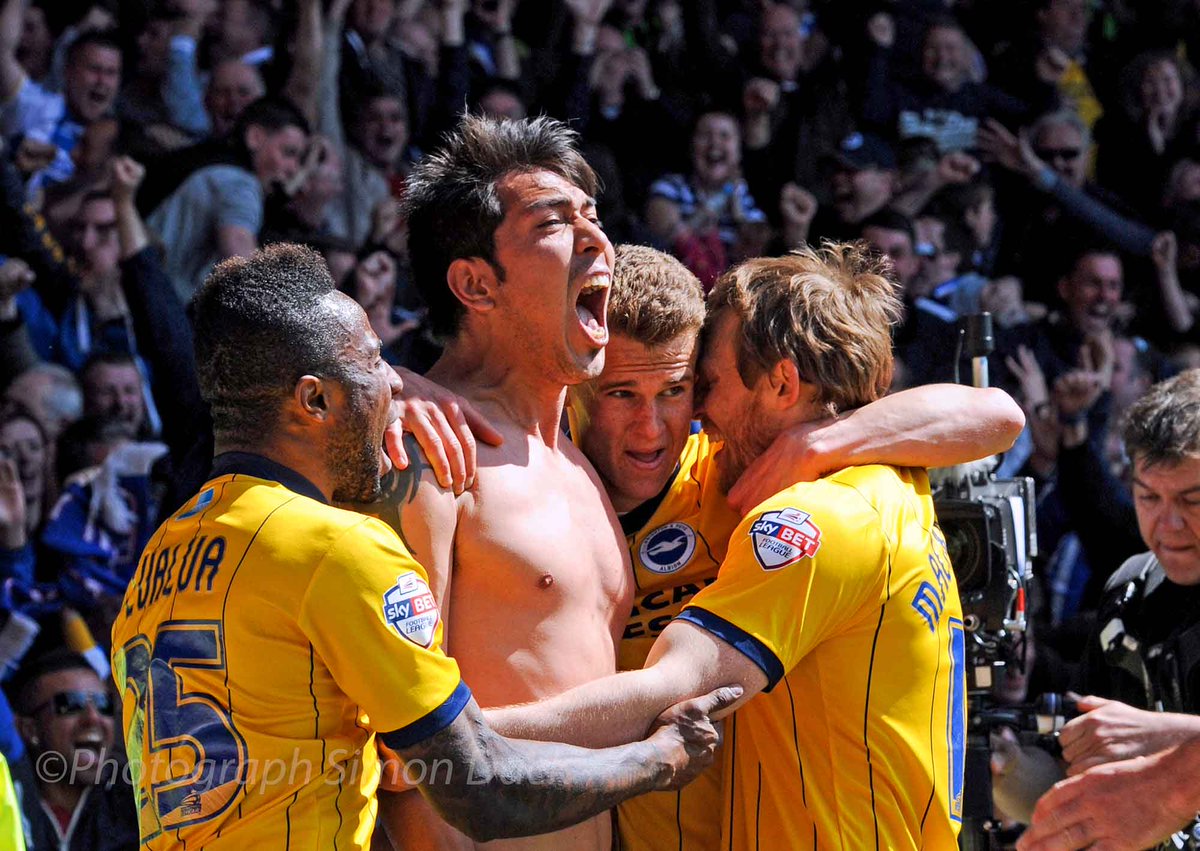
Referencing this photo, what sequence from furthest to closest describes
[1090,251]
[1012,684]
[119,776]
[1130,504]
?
1. [1090,251]
2. [1130,504]
3. [1012,684]
4. [119,776]

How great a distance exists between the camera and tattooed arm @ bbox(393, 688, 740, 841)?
7.36 ft

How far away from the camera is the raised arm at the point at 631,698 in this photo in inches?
97.2

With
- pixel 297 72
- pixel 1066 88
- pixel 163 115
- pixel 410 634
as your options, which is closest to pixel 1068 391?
pixel 1066 88

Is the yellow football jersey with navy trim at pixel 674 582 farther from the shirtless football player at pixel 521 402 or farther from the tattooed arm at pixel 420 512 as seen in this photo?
the tattooed arm at pixel 420 512

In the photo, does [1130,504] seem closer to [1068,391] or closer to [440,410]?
[1068,391]

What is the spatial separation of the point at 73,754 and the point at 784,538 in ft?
10.8

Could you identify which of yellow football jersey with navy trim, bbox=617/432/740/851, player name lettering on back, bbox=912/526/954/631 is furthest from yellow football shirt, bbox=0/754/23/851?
player name lettering on back, bbox=912/526/954/631

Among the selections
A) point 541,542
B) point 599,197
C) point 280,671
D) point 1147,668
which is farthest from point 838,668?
point 599,197

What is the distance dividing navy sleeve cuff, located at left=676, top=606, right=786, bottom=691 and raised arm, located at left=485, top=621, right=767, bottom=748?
0.04ft

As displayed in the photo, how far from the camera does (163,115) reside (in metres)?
6.34

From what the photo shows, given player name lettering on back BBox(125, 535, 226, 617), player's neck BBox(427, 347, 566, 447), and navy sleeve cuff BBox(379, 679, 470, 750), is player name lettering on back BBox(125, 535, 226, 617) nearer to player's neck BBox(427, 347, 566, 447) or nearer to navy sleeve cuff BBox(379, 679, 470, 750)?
navy sleeve cuff BBox(379, 679, 470, 750)

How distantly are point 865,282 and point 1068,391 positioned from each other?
474 centimetres

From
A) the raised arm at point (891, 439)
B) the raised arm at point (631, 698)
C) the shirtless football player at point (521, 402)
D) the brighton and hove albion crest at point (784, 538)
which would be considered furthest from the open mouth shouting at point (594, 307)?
the raised arm at point (631, 698)

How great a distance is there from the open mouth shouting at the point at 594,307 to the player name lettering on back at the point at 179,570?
0.92 m
